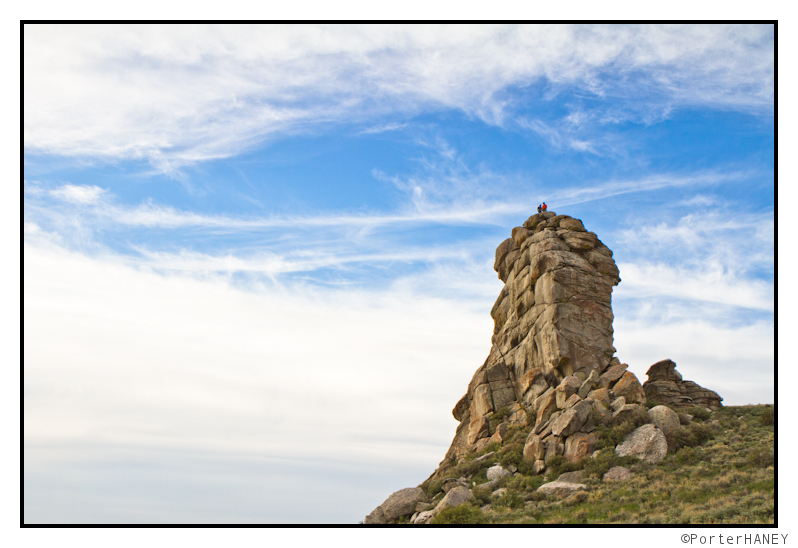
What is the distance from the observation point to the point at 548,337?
45906 millimetres

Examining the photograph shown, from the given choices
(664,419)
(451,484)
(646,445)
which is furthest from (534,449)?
(664,419)

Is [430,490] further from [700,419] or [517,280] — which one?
[517,280]

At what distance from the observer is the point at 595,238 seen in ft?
169

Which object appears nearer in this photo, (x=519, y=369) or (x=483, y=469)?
(x=483, y=469)

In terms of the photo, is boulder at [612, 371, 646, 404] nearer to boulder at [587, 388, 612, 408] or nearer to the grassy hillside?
boulder at [587, 388, 612, 408]

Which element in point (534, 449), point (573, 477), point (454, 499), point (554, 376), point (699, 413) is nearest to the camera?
point (454, 499)

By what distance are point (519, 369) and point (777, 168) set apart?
27.4m

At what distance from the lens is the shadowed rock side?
1738 inches

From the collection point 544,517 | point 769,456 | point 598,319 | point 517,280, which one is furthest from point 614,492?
point 517,280

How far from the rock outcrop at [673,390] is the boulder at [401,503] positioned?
2091 centimetres

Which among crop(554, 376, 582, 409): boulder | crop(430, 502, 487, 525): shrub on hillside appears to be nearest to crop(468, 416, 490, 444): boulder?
crop(554, 376, 582, 409): boulder

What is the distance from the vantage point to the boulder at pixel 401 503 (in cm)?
3372

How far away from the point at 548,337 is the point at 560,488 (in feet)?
56.0

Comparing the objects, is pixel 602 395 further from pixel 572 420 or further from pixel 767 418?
pixel 767 418
